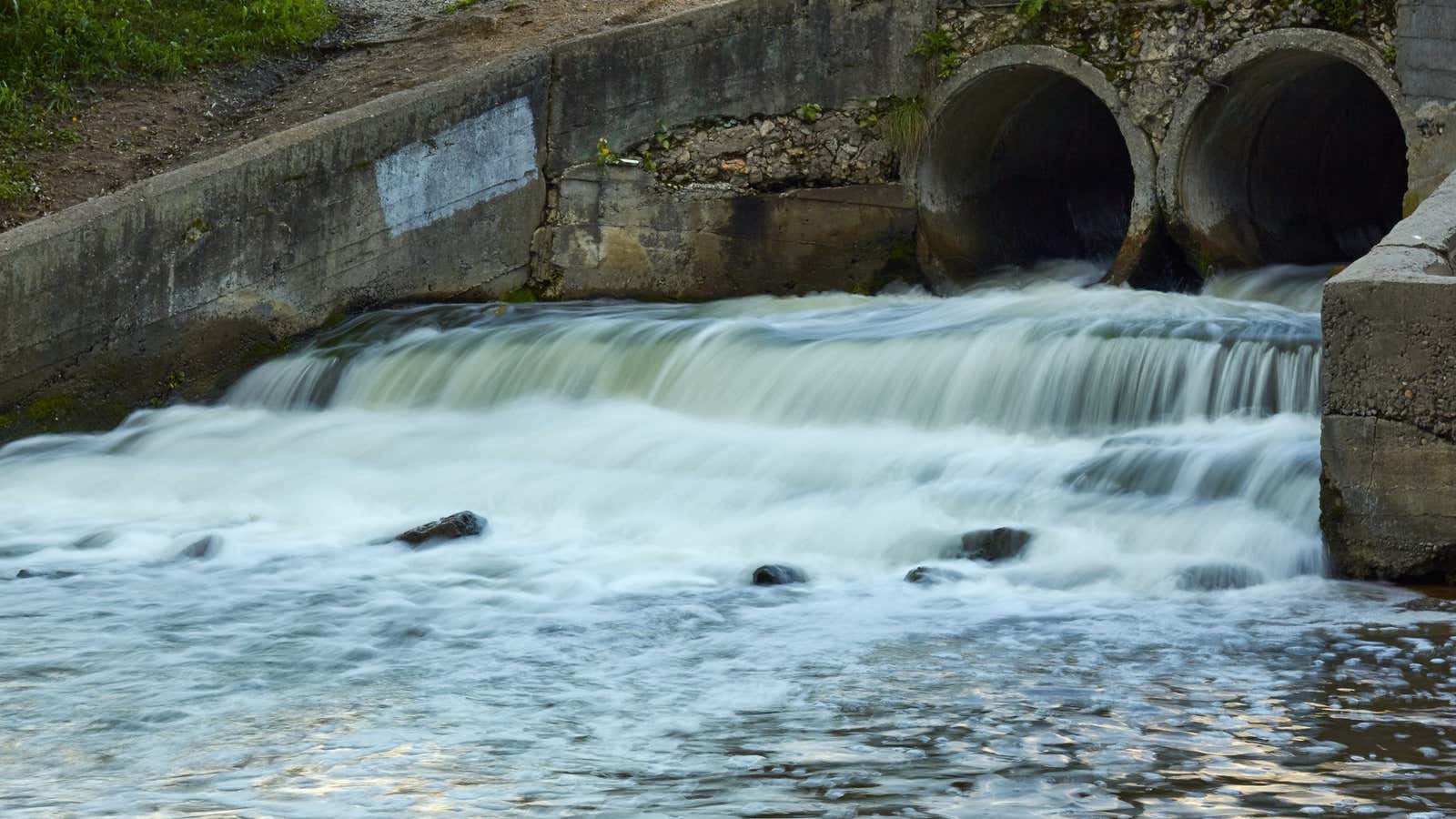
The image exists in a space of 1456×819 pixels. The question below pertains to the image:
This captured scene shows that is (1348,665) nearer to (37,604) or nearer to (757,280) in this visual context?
(37,604)

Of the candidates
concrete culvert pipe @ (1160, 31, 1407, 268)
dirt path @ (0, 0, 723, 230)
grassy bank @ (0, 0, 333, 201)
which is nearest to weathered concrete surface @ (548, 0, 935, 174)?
dirt path @ (0, 0, 723, 230)

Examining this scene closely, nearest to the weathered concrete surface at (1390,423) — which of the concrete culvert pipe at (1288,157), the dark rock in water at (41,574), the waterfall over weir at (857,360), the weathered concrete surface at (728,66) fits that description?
the waterfall over weir at (857,360)

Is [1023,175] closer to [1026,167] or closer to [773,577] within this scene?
[1026,167]

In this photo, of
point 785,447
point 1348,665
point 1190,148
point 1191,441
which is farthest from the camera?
point 1190,148

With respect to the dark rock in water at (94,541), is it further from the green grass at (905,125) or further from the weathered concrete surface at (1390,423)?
the green grass at (905,125)

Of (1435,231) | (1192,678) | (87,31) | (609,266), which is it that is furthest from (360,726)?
(87,31)

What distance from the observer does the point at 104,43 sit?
35.9 ft

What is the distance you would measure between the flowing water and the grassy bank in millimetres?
2509

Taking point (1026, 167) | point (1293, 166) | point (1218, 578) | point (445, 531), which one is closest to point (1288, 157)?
point (1293, 166)

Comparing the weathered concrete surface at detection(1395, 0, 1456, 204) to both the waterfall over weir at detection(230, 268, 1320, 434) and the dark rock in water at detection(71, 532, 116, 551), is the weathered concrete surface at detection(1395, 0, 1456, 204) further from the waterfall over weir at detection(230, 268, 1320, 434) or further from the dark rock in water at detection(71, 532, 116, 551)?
the dark rock in water at detection(71, 532, 116, 551)

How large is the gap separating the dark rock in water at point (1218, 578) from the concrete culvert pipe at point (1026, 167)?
14.3 feet

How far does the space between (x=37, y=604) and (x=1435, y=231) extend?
16.2 feet

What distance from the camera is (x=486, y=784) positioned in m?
3.62

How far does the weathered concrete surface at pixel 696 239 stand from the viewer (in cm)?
1009
